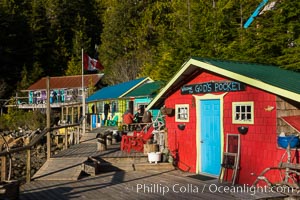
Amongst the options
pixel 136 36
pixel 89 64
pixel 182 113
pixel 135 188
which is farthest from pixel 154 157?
pixel 136 36

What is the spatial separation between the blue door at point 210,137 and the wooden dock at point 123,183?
48 centimetres

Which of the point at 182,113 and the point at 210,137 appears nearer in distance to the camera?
the point at 210,137

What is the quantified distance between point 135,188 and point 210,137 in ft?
8.99

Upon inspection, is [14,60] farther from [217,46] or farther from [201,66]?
[201,66]

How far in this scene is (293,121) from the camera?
8406mm

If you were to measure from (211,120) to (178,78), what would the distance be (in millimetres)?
1619

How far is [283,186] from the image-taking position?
26.2ft

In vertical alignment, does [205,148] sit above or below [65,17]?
→ below

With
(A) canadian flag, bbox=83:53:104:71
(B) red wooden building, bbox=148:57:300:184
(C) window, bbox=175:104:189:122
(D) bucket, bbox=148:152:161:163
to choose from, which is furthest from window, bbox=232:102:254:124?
(A) canadian flag, bbox=83:53:104:71

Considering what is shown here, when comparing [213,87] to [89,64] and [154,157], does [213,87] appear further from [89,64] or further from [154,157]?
[89,64]

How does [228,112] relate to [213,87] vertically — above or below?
below

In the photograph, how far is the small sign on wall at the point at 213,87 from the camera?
9836 millimetres

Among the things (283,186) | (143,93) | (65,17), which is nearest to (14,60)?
(65,17)

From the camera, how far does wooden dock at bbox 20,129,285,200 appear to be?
8.52 m
